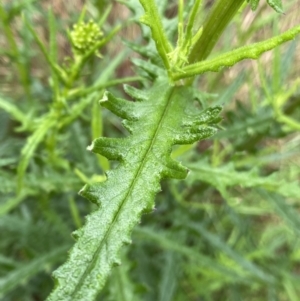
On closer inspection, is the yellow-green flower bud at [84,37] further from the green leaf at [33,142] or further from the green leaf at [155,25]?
the green leaf at [155,25]

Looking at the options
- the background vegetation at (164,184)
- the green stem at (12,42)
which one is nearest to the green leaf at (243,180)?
the background vegetation at (164,184)

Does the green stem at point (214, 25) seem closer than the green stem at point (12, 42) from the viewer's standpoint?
Yes

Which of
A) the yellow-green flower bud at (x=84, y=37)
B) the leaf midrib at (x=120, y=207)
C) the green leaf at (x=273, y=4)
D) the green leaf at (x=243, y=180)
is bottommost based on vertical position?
the leaf midrib at (x=120, y=207)

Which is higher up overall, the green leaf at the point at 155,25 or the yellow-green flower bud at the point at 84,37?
the yellow-green flower bud at the point at 84,37

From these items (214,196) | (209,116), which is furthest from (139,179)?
(214,196)

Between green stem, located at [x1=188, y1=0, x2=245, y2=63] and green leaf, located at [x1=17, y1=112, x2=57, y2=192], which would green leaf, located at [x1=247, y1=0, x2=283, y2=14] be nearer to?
green stem, located at [x1=188, y1=0, x2=245, y2=63]

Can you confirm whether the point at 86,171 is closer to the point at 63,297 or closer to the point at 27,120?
the point at 27,120
